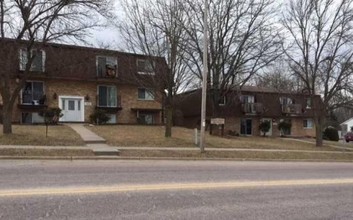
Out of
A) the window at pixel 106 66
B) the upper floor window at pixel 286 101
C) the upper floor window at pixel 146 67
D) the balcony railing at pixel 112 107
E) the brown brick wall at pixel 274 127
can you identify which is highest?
the window at pixel 106 66

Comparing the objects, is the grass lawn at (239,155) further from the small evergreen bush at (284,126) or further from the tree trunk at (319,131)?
the small evergreen bush at (284,126)

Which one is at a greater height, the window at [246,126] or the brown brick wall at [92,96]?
the brown brick wall at [92,96]

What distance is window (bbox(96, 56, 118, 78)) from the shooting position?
40812 millimetres

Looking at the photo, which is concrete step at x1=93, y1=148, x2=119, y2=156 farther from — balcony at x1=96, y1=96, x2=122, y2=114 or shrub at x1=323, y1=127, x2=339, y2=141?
shrub at x1=323, y1=127, x2=339, y2=141

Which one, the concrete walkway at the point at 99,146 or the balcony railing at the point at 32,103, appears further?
the balcony railing at the point at 32,103

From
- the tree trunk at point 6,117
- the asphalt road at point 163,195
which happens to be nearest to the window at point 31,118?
the tree trunk at point 6,117

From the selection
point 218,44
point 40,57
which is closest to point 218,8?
point 218,44

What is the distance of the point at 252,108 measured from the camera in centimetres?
5034

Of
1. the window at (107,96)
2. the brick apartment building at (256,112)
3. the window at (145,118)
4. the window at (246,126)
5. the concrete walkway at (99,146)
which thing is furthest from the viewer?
the window at (246,126)

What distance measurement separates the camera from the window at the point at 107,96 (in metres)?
41.1

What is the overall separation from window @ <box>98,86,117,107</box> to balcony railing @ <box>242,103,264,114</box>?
49.4 ft

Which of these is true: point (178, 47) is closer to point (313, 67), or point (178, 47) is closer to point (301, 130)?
point (313, 67)

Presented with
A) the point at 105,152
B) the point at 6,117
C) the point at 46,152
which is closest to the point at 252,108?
the point at 6,117

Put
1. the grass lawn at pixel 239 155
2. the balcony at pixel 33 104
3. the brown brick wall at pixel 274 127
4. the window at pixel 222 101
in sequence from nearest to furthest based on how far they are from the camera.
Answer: the grass lawn at pixel 239 155 → the balcony at pixel 33 104 → the window at pixel 222 101 → the brown brick wall at pixel 274 127
